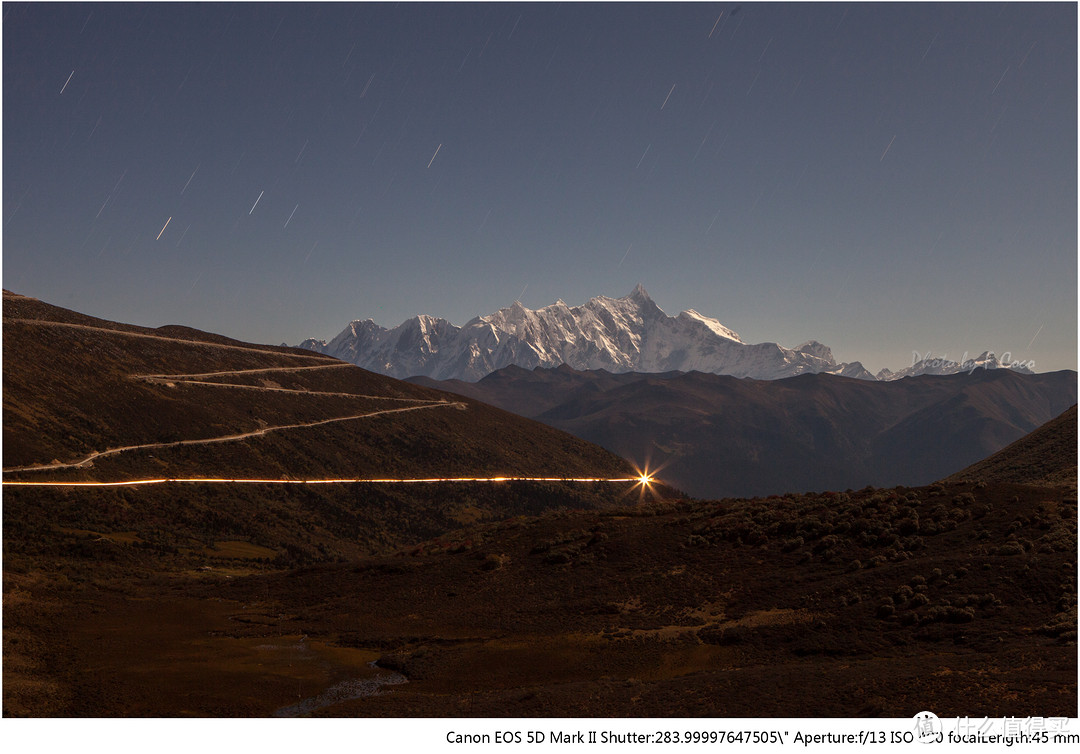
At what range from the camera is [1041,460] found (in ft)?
217

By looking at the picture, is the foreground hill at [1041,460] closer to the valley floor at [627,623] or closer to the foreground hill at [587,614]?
the foreground hill at [587,614]

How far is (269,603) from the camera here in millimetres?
49969

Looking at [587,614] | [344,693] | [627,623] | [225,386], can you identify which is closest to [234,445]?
[225,386]

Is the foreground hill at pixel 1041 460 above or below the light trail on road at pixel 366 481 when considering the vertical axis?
above

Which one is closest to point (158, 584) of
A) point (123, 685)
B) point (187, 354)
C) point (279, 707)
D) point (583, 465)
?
Answer: point (123, 685)

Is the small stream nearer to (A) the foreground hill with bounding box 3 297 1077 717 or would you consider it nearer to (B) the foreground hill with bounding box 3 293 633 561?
(A) the foreground hill with bounding box 3 297 1077 717

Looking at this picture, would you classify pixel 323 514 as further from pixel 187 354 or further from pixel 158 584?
pixel 187 354

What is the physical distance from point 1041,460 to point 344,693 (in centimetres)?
6235

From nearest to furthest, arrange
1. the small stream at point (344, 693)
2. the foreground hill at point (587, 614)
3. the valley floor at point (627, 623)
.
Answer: the valley floor at point (627, 623) < the foreground hill at point (587, 614) < the small stream at point (344, 693)

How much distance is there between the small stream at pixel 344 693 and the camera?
28.8 m

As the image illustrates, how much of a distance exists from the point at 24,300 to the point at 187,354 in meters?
28.8

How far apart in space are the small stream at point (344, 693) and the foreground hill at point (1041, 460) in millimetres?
45547

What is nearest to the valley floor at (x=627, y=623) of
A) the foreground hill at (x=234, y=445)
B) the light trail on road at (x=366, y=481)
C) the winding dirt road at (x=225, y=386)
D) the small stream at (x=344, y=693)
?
the small stream at (x=344, y=693)

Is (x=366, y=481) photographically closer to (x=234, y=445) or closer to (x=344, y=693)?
(x=234, y=445)
